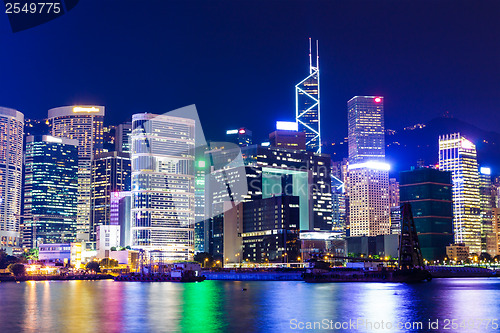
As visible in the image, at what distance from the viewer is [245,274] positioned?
197 m

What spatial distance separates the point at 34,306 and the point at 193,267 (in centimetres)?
9721

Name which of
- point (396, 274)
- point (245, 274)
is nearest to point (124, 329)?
point (396, 274)

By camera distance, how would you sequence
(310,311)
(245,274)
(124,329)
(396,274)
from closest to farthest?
(124,329) → (310,311) → (396,274) → (245,274)

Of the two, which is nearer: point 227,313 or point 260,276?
point 227,313

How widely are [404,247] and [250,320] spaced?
105135mm

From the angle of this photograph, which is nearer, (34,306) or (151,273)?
(34,306)

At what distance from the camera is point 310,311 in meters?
72.9

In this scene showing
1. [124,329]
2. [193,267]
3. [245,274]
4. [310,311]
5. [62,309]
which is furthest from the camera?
[245,274]

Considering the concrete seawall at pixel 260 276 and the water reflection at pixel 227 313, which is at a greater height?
the water reflection at pixel 227 313

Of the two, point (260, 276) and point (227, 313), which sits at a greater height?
point (227, 313)

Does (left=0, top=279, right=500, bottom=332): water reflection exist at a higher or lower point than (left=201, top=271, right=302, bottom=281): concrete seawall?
higher

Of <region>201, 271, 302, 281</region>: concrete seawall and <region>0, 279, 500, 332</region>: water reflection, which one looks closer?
<region>0, 279, 500, 332</region>: water reflection

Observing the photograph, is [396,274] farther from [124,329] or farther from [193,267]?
[124,329]

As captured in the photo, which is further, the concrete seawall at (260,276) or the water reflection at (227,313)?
the concrete seawall at (260,276)
